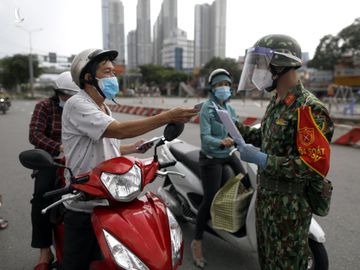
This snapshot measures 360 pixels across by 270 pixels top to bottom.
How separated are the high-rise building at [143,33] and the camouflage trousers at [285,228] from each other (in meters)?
60.1

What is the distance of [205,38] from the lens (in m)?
66.6

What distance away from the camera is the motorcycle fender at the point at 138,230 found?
1.64m

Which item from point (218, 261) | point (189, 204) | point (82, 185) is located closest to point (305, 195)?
point (82, 185)

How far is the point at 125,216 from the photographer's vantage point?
175cm

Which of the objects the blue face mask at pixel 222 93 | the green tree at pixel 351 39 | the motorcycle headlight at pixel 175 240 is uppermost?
the green tree at pixel 351 39

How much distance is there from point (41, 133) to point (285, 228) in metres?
2.05

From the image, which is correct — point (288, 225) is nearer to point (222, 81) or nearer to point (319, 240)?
point (319, 240)

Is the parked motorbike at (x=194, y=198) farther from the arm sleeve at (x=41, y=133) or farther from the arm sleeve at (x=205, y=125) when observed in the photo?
the arm sleeve at (x=41, y=133)

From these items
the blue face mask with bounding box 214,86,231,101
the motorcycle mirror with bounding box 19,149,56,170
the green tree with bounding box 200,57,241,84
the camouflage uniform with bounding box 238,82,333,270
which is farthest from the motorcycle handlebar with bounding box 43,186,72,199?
the green tree with bounding box 200,57,241,84

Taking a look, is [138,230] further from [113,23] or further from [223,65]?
[223,65]

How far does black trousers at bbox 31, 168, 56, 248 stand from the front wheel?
2.05 m

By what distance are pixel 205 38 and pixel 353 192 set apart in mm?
65030

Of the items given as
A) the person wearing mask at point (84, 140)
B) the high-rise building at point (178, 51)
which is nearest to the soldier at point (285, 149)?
the person wearing mask at point (84, 140)

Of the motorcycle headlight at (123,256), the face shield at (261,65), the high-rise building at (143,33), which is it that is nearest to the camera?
the motorcycle headlight at (123,256)
